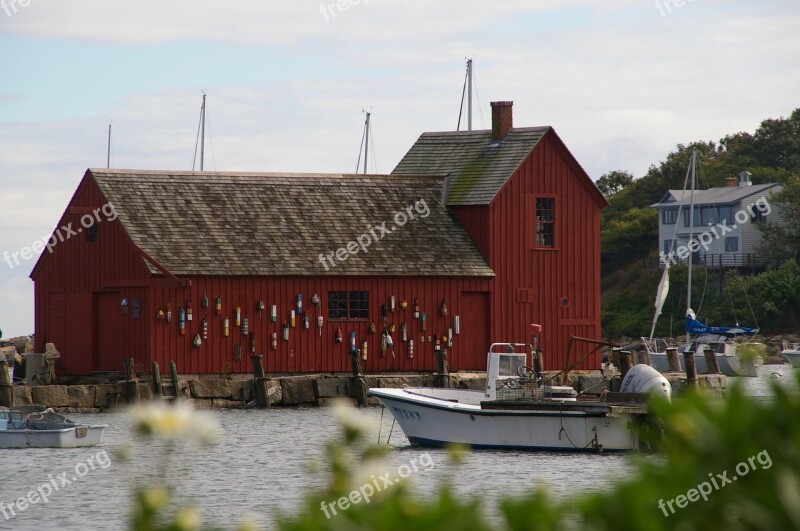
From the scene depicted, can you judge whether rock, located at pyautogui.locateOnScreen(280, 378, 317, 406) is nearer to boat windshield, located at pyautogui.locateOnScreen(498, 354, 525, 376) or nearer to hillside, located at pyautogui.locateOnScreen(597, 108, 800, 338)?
boat windshield, located at pyautogui.locateOnScreen(498, 354, 525, 376)

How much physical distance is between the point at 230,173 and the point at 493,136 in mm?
7375

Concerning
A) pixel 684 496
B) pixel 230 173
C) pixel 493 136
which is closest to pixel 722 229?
pixel 493 136

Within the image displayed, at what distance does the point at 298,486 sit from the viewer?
22.1 m

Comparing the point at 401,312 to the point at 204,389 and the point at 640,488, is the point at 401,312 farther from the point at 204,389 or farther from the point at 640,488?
the point at 640,488

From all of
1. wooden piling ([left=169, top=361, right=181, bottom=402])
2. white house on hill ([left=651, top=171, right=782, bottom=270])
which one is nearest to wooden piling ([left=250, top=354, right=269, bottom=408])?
wooden piling ([left=169, top=361, right=181, bottom=402])

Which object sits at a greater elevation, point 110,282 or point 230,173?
point 230,173

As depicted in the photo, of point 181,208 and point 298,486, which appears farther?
point 181,208

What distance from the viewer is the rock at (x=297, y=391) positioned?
3388 cm

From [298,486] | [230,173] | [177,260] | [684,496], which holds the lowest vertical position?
[298,486]

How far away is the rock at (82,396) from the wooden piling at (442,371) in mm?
8098

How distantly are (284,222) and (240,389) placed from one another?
4.69 m

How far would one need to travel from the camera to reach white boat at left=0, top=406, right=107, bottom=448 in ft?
87.8

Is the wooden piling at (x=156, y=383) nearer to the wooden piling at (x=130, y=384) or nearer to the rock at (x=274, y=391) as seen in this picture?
the wooden piling at (x=130, y=384)

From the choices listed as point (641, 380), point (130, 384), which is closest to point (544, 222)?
point (641, 380)
